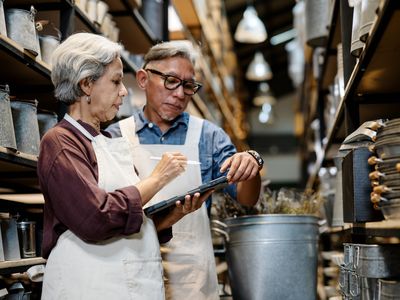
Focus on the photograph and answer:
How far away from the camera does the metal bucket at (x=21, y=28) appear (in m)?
2.51

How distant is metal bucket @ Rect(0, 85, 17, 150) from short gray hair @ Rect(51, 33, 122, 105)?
1.00 ft

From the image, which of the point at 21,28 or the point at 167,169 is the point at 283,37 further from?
the point at 167,169

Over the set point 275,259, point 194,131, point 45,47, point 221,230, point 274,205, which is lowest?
point 275,259

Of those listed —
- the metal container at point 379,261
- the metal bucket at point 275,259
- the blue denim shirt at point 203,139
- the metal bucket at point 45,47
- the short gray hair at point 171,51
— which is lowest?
the metal bucket at point 275,259

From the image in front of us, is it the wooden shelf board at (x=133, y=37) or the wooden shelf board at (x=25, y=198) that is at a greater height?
the wooden shelf board at (x=133, y=37)

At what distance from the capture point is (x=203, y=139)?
2.75 m

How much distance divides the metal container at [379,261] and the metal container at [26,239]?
1293 millimetres

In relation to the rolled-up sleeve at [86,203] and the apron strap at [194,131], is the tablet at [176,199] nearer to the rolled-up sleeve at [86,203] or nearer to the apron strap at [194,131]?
the rolled-up sleeve at [86,203]

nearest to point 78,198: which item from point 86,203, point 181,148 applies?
point 86,203

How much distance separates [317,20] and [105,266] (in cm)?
282

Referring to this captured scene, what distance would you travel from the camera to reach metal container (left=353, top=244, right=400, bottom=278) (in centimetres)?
200

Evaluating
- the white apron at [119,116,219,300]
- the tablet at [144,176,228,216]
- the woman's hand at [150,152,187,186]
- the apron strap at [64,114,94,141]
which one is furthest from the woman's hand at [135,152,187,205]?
the white apron at [119,116,219,300]

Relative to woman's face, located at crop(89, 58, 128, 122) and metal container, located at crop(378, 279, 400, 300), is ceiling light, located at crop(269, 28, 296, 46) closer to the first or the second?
woman's face, located at crop(89, 58, 128, 122)

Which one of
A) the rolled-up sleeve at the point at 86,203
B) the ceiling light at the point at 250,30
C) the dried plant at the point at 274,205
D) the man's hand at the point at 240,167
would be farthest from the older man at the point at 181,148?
the ceiling light at the point at 250,30
